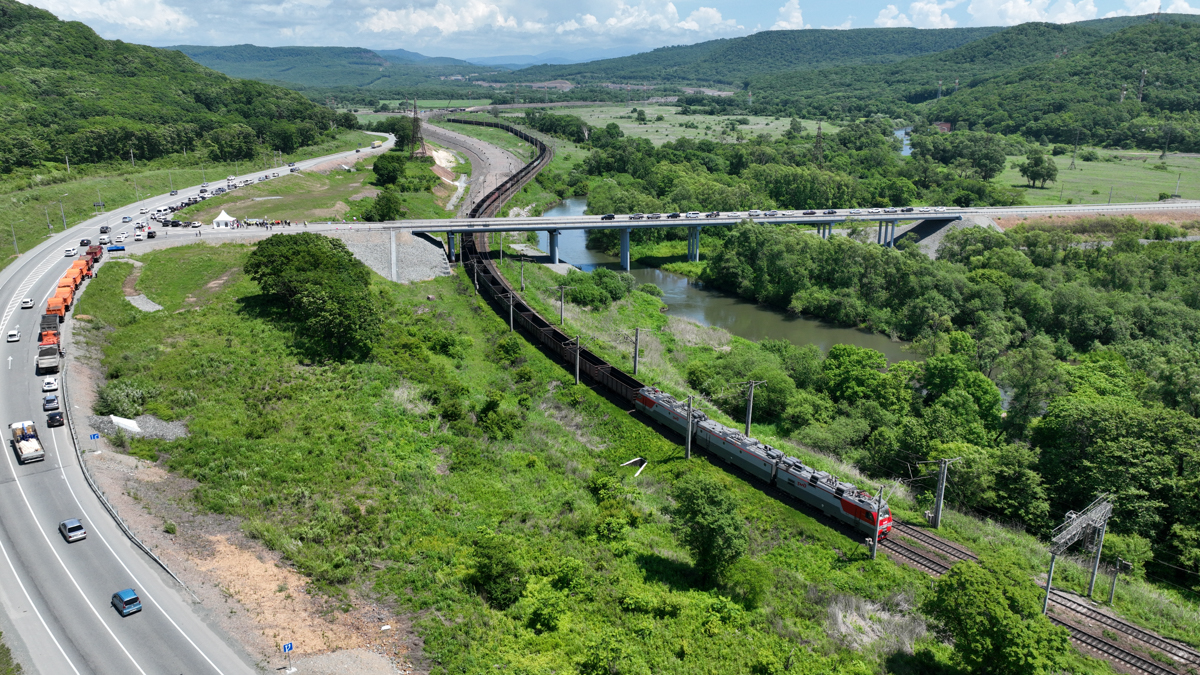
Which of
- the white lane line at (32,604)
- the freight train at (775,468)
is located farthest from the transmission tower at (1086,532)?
the white lane line at (32,604)

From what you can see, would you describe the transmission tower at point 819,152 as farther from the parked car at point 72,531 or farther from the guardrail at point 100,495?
the parked car at point 72,531

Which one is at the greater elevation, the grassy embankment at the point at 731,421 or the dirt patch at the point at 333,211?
the dirt patch at the point at 333,211

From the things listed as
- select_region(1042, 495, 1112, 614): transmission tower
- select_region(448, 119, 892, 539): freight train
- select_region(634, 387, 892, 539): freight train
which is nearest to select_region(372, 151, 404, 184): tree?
select_region(448, 119, 892, 539): freight train

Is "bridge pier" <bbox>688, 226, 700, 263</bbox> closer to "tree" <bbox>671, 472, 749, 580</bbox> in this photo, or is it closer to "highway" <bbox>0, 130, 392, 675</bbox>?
"tree" <bbox>671, 472, 749, 580</bbox>

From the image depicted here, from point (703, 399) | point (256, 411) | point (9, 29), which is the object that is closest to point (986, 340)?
point (703, 399)

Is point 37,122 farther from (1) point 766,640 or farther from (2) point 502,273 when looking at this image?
(1) point 766,640

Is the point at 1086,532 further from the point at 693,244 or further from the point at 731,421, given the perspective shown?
the point at 693,244
